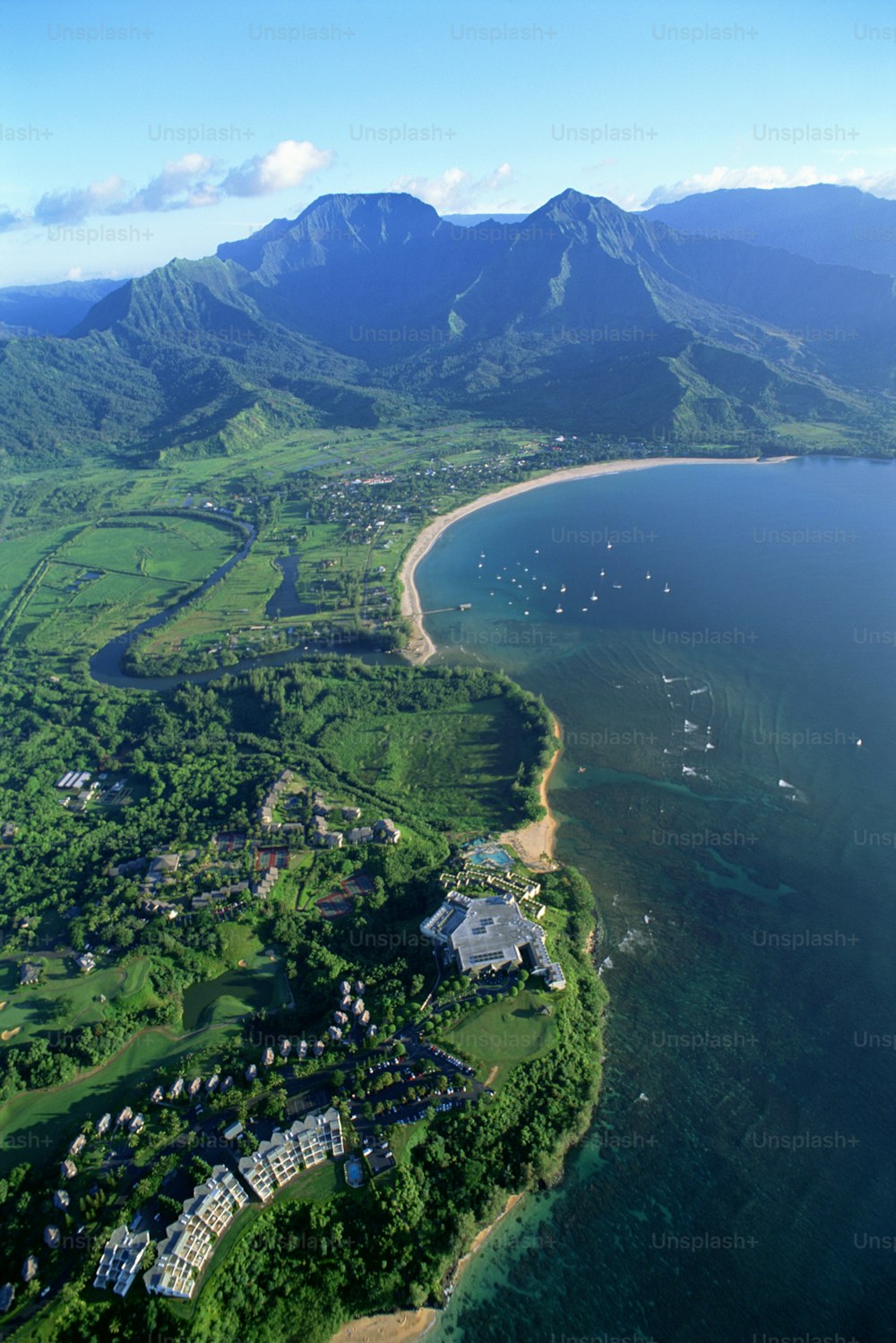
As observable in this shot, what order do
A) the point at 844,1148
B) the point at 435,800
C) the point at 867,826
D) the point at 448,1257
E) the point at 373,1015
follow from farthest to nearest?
the point at 435,800 → the point at 867,826 → the point at 373,1015 → the point at 844,1148 → the point at 448,1257

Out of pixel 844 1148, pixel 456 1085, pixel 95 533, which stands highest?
pixel 95 533

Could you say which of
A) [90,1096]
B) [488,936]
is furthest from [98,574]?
[488,936]

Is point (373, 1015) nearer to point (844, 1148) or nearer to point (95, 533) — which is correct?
point (844, 1148)

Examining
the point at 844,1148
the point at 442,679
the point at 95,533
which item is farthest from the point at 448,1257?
the point at 95,533

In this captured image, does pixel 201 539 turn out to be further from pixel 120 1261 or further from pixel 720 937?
pixel 120 1261

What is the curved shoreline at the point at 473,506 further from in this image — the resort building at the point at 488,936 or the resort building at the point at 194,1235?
the resort building at the point at 194,1235

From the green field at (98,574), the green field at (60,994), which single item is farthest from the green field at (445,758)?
the green field at (98,574)
